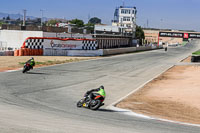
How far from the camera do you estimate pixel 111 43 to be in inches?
2554

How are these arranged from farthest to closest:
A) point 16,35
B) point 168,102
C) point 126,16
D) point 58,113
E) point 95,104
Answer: point 126,16 < point 16,35 < point 168,102 < point 95,104 < point 58,113

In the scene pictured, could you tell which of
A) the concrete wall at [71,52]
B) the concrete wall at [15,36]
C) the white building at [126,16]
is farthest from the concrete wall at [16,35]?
the white building at [126,16]

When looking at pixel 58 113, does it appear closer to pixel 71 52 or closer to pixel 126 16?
pixel 71 52

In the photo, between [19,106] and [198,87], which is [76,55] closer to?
[198,87]

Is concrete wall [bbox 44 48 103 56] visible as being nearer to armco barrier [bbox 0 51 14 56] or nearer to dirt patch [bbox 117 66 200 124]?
armco barrier [bbox 0 51 14 56]

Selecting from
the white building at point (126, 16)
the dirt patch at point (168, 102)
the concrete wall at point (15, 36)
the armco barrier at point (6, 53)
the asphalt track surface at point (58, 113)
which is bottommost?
the dirt patch at point (168, 102)

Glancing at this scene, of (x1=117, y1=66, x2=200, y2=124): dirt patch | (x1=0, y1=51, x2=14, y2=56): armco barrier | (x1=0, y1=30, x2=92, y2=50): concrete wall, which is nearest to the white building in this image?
(x1=0, y1=30, x2=92, y2=50): concrete wall

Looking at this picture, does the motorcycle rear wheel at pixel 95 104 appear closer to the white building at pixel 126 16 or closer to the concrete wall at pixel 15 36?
the concrete wall at pixel 15 36

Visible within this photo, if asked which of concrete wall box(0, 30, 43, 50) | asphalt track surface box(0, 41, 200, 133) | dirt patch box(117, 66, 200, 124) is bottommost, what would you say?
dirt patch box(117, 66, 200, 124)

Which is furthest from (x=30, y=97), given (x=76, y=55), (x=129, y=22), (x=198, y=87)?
(x=129, y=22)

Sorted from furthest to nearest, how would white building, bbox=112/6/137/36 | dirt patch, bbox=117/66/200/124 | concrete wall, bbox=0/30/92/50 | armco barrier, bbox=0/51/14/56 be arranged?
white building, bbox=112/6/137/36 < concrete wall, bbox=0/30/92/50 < armco barrier, bbox=0/51/14/56 < dirt patch, bbox=117/66/200/124

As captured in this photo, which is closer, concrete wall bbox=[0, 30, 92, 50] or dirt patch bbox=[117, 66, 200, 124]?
dirt patch bbox=[117, 66, 200, 124]

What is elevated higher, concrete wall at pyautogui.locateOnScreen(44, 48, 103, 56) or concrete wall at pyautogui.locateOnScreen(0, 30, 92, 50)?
concrete wall at pyautogui.locateOnScreen(0, 30, 92, 50)

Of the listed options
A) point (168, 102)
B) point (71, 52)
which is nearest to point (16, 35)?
point (71, 52)
